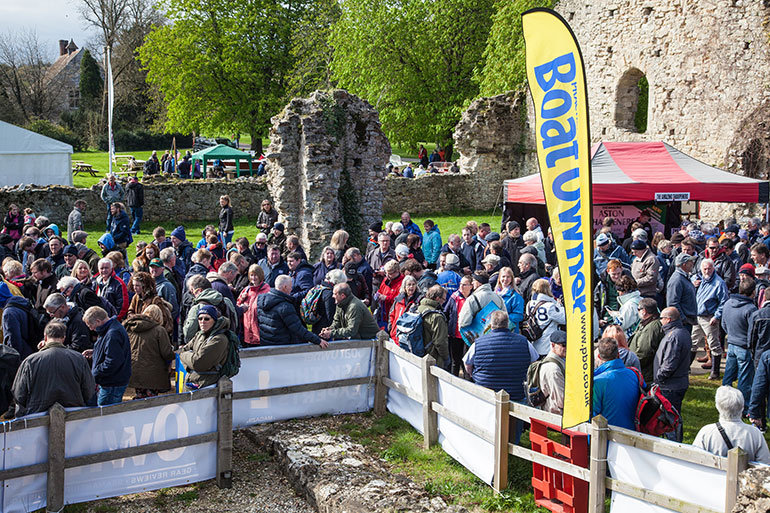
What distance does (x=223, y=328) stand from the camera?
6.92 meters

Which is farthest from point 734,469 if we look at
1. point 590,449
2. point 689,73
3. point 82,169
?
point 82,169

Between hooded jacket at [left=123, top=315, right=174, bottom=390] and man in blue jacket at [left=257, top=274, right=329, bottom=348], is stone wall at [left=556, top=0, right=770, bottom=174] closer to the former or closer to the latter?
man in blue jacket at [left=257, top=274, right=329, bottom=348]

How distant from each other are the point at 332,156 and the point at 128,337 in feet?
27.8

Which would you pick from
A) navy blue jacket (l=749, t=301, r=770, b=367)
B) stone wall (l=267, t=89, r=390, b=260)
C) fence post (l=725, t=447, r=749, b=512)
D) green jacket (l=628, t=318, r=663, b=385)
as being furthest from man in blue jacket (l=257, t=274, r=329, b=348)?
stone wall (l=267, t=89, r=390, b=260)

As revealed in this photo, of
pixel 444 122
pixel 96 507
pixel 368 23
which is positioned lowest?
pixel 96 507

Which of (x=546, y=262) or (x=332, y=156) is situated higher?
(x=332, y=156)

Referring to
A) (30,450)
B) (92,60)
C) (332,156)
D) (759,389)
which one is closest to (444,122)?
(332,156)

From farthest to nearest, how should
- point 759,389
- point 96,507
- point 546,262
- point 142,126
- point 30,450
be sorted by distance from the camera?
point 142,126 < point 546,262 < point 759,389 < point 96,507 < point 30,450

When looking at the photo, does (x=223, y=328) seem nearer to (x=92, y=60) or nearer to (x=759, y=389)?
(x=759, y=389)

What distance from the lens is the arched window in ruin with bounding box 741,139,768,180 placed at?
59.1 feet

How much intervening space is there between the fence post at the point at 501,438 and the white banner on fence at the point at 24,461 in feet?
12.3

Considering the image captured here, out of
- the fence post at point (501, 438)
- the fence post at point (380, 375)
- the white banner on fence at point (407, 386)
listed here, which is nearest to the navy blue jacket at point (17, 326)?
the fence post at point (380, 375)

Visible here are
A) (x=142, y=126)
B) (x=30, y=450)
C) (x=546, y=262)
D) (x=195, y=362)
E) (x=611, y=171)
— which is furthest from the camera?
(x=142, y=126)

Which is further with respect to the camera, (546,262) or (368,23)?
(368,23)
